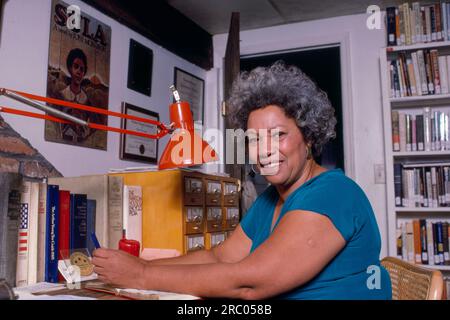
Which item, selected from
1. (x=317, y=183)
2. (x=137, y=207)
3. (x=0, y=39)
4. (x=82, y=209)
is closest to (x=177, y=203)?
(x=137, y=207)

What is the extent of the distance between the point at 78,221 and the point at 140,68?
1.35 m

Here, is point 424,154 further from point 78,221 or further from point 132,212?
point 78,221

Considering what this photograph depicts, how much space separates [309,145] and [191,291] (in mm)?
557

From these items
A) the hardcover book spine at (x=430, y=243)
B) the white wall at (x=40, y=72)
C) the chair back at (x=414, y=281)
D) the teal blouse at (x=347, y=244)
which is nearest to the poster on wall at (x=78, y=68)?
the white wall at (x=40, y=72)

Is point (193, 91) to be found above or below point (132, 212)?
above

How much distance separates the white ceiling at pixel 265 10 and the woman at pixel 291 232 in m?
1.73

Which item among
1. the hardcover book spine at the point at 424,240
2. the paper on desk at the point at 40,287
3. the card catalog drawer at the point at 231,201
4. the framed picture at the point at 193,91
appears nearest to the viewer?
the paper on desk at the point at 40,287

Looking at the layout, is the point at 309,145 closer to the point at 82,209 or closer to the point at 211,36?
the point at 82,209

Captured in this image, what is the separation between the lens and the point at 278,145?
118cm

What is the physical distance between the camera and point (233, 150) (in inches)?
91.0

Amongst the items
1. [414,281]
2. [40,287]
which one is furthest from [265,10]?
[40,287]

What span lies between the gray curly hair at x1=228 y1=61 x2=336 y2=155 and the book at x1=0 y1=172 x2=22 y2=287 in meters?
0.70

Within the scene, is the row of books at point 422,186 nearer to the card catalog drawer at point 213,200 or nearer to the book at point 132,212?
the card catalog drawer at point 213,200

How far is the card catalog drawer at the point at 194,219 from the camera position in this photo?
1793 mm
